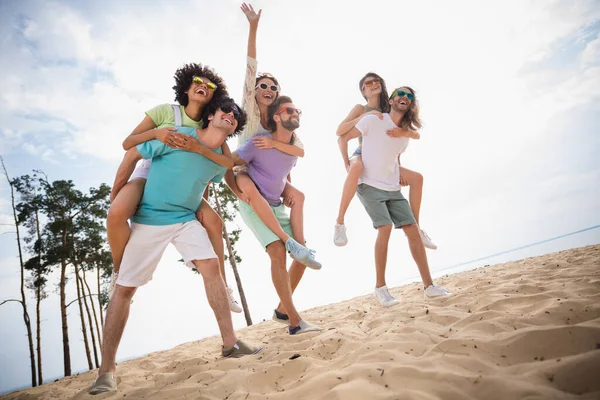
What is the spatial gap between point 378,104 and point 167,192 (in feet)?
11.1

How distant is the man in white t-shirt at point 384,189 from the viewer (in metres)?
3.94

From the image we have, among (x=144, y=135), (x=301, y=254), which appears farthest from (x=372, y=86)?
(x=144, y=135)

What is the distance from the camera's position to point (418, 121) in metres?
4.36

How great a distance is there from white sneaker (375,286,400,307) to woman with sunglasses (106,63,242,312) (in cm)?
190

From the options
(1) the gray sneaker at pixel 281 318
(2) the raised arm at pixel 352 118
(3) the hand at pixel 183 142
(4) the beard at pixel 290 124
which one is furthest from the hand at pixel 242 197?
(2) the raised arm at pixel 352 118

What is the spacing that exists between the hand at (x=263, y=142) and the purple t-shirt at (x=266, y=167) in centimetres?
5

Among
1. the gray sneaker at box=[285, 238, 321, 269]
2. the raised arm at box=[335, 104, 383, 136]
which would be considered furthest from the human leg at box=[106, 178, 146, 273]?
the raised arm at box=[335, 104, 383, 136]

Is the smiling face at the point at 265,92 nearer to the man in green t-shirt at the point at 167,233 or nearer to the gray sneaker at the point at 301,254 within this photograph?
the man in green t-shirt at the point at 167,233

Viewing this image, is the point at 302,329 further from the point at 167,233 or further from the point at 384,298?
the point at 167,233

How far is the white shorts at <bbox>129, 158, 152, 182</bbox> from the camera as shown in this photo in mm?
2967

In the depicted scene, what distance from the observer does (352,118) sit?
4.34 metres

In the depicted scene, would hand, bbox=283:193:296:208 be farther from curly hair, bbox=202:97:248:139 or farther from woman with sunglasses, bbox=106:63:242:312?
curly hair, bbox=202:97:248:139

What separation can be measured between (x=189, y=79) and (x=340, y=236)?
2.70 meters

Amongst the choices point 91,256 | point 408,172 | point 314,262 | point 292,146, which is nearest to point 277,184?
point 292,146
